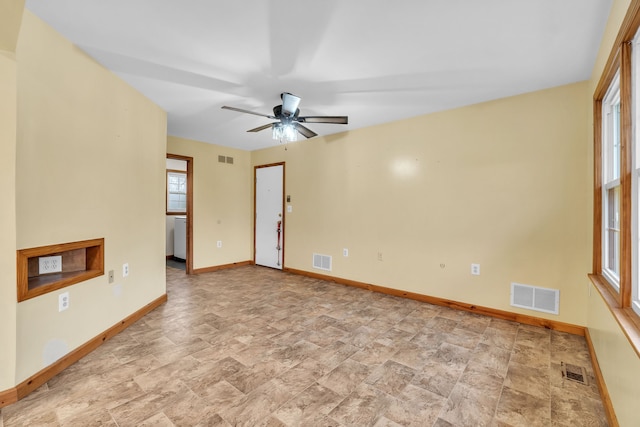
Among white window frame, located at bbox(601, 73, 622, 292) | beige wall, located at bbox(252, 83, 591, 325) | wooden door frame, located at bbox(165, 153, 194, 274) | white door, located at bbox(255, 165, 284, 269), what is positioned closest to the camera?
white window frame, located at bbox(601, 73, 622, 292)

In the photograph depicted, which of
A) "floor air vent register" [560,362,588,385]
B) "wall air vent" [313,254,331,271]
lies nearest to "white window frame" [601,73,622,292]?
"floor air vent register" [560,362,588,385]

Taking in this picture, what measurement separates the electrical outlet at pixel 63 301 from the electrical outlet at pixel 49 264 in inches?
11.0

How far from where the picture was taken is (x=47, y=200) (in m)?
2.01

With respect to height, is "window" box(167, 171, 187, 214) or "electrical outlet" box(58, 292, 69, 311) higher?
"window" box(167, 171, 187, 214)

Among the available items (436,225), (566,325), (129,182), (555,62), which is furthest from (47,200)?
(566,325)

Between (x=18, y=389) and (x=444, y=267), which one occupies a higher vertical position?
(x=444, y=267)

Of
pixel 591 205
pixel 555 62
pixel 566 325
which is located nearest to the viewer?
pixel 555 62

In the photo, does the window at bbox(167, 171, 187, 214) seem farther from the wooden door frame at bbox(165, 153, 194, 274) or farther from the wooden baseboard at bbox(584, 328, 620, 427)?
the wooden baseboard at bbox(584, 328, 620, 427)

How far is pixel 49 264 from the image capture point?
226cm

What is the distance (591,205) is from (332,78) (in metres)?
2.64

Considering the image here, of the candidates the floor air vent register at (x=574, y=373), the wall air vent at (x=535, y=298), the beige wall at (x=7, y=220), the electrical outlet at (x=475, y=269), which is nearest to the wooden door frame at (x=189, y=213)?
the beige wall at (x=7, y=220)

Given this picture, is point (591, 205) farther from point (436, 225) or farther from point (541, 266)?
point (436, 225)

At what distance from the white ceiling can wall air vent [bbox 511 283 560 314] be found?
2.07 metres

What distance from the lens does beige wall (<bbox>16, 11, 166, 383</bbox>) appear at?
1873 mm
